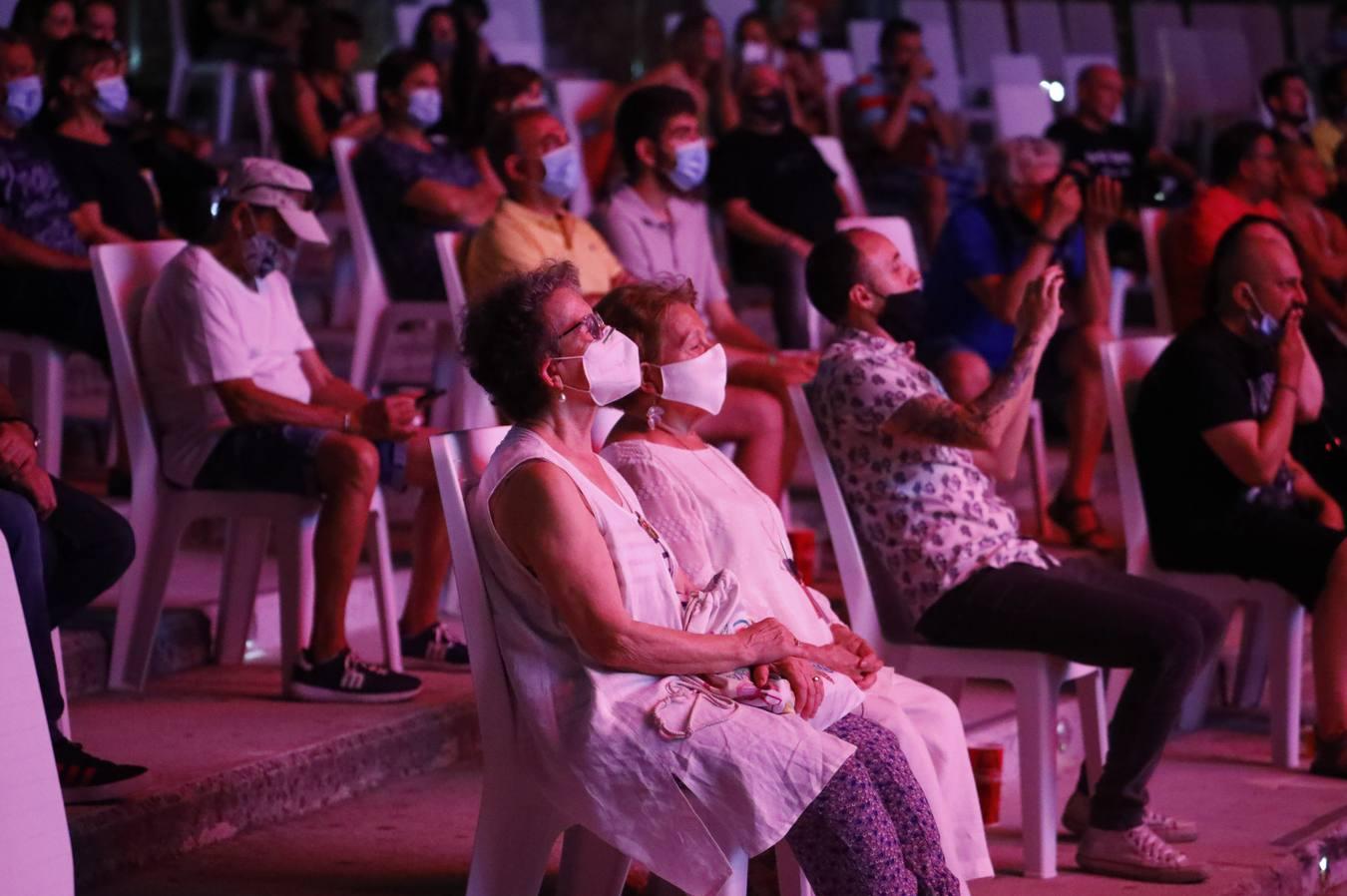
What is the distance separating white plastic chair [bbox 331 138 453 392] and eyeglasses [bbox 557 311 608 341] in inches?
108

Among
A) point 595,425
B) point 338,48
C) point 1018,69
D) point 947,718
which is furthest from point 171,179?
point 1018,69

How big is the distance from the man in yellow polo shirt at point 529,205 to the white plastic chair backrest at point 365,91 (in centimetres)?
230

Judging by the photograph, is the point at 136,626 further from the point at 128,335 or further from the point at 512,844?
the point at 512,844

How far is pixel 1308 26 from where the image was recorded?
38.1 feet

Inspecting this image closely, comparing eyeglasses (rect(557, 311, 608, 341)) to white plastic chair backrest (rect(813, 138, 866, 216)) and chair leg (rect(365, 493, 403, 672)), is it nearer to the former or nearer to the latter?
chair leg (rect(365, 493, 403, 672))

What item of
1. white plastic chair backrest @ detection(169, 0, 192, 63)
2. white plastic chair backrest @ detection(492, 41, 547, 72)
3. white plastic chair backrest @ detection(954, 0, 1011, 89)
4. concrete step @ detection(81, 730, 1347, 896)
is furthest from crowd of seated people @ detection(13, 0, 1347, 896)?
white plastic chair backrest @ detection(954, 0, 1011, 89)

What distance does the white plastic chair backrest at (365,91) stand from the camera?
6.95 metres

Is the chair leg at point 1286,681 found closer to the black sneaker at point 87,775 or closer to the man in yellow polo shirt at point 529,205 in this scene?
the man in yellow polo shirt at point 529,205

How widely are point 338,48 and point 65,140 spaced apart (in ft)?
5.42

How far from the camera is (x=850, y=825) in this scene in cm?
248

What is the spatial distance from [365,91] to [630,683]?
4.80m

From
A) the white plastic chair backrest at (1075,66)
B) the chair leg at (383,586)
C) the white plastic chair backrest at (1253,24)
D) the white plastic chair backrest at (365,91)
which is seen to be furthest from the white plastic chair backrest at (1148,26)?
the chair leg at (383,586)

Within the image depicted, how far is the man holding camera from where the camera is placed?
5125mm

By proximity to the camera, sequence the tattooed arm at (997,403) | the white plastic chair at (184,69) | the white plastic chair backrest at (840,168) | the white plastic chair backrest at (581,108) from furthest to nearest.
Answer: the white plastic chair at (184,69) → the white plastic chair backrest at (840,168) → the white plastic chair backrest at (581,108) → the tattooed arm at (997,403)
